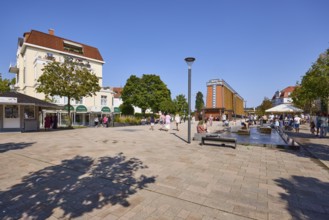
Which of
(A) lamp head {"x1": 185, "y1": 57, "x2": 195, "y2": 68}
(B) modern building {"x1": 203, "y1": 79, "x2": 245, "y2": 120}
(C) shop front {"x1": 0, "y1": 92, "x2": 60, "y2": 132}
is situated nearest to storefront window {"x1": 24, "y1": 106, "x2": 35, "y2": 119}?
(C) shop front {"x1": 0, "y1": 92, "x2": 60, "y2": 132}

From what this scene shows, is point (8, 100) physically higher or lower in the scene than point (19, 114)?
higher

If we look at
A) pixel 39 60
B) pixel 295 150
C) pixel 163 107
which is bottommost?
pixel 295 150

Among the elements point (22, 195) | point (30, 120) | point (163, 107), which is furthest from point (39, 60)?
point (22, 195)

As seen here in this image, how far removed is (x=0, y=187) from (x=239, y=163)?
6730 mm

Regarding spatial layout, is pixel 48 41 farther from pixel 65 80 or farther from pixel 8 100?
pixel 8 100

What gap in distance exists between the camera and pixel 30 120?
18.8 m

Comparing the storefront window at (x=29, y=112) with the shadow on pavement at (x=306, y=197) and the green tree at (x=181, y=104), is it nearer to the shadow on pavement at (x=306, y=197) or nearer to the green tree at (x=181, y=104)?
the shadow on pavement at (x=306, y=197)

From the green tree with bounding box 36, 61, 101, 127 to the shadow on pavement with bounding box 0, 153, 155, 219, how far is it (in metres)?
16.1

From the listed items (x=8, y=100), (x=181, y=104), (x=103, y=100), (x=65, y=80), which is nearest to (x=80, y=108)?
(x=103, y=100)

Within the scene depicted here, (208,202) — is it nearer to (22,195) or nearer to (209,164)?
(209,164)

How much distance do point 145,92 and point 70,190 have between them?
4238 cm

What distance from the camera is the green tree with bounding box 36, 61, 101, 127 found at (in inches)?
779

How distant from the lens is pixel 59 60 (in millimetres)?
34094

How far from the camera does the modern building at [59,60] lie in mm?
31430
